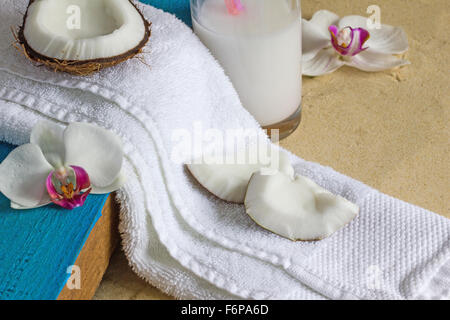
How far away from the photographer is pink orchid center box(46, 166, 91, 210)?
69 cm

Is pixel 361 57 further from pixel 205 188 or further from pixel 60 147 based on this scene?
pixel 60 147

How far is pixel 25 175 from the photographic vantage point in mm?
704

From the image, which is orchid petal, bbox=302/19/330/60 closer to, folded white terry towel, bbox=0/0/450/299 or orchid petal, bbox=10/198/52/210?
folded white terry towel, bbox=0/0/450/299

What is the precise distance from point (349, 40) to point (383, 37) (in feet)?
0.33

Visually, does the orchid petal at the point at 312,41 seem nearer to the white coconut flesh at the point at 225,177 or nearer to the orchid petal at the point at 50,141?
the white coconut flesh at the point at 225,177

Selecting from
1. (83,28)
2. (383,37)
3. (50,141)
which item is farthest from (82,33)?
(383,37)

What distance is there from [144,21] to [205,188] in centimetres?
23

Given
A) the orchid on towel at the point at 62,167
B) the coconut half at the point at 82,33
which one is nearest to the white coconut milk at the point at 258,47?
the coconut half at the point at 82,33

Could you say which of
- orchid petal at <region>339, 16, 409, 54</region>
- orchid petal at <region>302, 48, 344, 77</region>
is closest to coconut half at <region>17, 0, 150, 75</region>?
orchid petal at <region>302, 48, 344, 77</region>

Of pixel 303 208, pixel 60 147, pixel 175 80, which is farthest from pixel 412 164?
pixel 60 147

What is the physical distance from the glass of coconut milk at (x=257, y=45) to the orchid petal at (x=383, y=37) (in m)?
0.24

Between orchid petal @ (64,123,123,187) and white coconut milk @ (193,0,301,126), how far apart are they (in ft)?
0.77

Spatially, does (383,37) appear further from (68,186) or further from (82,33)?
(68,186)

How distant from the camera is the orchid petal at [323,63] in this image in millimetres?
1075
